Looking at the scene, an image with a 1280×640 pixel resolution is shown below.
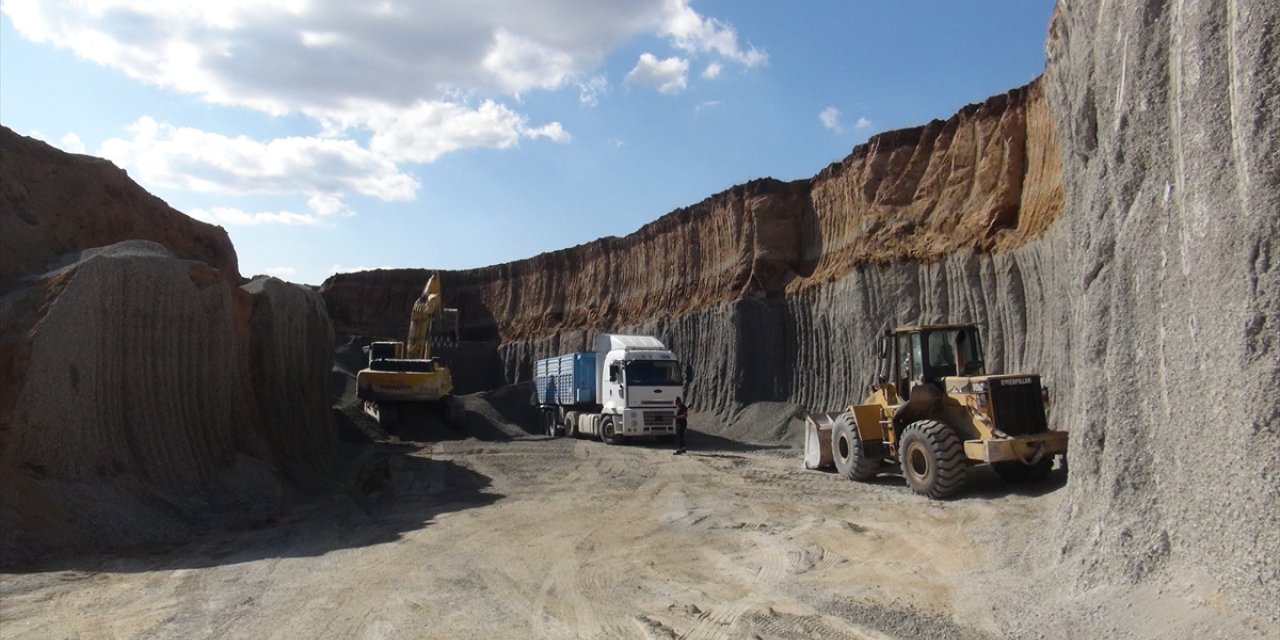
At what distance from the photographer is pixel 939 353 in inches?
532

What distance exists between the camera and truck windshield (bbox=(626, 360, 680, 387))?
81.1 feet

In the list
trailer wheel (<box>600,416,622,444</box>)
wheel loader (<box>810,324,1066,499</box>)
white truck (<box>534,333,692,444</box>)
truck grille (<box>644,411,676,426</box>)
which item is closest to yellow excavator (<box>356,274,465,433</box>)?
white truck (<box>534,333,692,444</box>)

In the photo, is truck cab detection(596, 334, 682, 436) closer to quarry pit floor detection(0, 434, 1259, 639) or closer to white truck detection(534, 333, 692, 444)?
white truck detection(534, 333, 692, 444)

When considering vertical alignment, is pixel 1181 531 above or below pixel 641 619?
above

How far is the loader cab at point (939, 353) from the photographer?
13.4 metres

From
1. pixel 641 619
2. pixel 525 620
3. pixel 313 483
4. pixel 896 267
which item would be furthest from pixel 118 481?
pixel 896 267

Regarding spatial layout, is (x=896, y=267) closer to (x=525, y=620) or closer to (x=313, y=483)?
(x=313, y=483)

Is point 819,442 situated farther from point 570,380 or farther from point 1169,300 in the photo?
point 570,380

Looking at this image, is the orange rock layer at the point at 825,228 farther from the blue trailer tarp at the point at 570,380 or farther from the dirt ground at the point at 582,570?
the dirt ground at the point at 582,570

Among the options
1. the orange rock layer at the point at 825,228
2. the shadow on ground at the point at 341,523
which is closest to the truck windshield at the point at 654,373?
the shadow on ground at the point at 341,523

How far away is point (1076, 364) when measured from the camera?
719cm

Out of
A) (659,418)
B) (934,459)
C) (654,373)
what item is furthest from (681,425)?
(934,459)

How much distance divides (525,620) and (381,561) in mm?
2924

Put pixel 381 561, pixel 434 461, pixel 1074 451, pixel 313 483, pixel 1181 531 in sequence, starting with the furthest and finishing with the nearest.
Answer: pixel 434 461 < pixel 313 483 < pixel 381 561 < pixel 1074 451 < pixel 1181 531
